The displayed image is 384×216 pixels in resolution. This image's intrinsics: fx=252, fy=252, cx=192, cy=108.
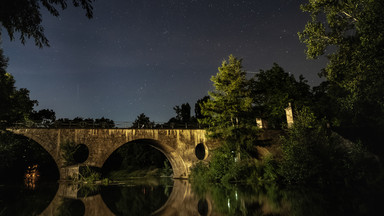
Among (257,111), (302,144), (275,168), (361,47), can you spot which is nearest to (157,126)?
(257,111)

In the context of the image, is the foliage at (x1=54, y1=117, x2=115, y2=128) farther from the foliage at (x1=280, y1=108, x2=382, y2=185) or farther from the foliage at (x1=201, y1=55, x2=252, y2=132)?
the foliage at (x1=280, y1=108, x2=382, y2=185)

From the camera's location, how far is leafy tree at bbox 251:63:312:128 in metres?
33.2

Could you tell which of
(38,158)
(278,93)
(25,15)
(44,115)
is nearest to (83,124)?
(38,158)

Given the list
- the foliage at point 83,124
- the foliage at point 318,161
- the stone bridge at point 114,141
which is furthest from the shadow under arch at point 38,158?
the foliage at point 318,161

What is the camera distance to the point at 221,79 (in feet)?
85.8

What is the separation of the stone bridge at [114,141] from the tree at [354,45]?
17003 millimetres

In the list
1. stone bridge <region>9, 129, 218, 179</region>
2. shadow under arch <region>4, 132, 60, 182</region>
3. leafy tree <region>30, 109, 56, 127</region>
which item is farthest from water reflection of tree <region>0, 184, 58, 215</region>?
leafy tree <region>30, 109, 56, 127</region>

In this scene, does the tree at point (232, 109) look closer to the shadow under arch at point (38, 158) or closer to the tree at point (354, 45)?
the tree at point (354, 45)

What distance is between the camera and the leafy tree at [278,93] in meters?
33.2

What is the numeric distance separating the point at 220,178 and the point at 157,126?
418 inches

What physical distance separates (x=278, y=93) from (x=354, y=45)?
19.8m

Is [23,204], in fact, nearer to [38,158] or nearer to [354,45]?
[354,45]

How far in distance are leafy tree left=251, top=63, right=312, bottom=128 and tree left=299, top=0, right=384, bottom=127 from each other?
15858mm

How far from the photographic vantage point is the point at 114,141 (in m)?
27.5
